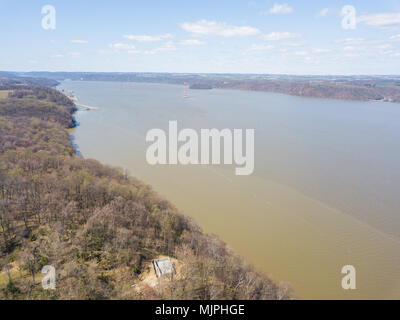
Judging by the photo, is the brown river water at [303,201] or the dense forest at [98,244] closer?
the dense forest at [98,244]

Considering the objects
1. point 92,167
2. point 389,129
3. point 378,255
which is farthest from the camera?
point 389,129

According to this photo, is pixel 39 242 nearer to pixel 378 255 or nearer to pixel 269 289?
pixel 269 289

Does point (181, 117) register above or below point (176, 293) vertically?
above

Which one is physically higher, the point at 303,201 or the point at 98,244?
the point at 98,244

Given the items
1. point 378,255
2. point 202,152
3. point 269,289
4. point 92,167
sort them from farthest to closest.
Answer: point 202,152
point 92,167
point 378,255
point 269,289

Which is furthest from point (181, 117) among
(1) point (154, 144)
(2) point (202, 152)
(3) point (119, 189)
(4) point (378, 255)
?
(4) point (378, 255)

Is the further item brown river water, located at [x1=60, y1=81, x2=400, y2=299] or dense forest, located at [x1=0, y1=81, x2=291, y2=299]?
brown river water, located at [x1=60, y1=81, x2=400, y2=299]

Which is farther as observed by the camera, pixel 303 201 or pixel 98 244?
pixel 303 201
